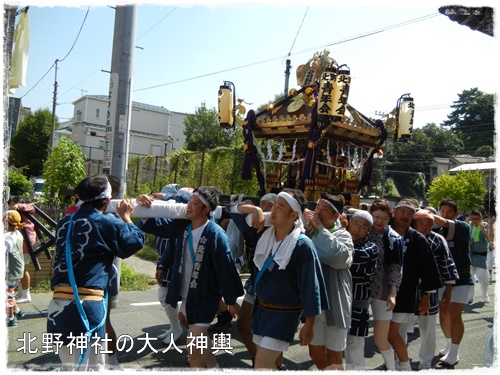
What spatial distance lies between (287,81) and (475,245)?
39.6ft

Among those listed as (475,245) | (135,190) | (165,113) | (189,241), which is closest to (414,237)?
(189,241)

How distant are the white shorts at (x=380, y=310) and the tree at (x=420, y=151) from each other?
39.6 metres

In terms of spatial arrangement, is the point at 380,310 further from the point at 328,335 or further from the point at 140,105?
the point at 140,105

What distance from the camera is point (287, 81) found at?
1850 cm

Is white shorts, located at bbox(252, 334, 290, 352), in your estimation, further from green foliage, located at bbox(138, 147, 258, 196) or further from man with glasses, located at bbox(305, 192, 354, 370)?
green foliage, located at bbox(138, 147, 258, 196)

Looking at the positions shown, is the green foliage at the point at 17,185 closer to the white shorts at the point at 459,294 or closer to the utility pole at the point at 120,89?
the utility pole at the point at 120,89

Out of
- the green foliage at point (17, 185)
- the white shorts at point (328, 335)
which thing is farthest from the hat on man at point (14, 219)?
the green foliage at point (17, 185)

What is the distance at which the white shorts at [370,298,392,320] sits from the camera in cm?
382

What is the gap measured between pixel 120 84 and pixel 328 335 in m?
4.45

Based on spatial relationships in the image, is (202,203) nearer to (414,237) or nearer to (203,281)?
(203,281)

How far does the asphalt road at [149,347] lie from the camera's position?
4.15m

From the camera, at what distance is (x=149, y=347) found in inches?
184

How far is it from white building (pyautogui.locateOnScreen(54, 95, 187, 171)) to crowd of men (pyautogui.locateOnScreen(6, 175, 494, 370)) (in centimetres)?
3394

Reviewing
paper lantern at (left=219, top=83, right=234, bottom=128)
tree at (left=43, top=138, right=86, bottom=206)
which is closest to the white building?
tree at (left=43, top=138, right=86, bottom=206)
